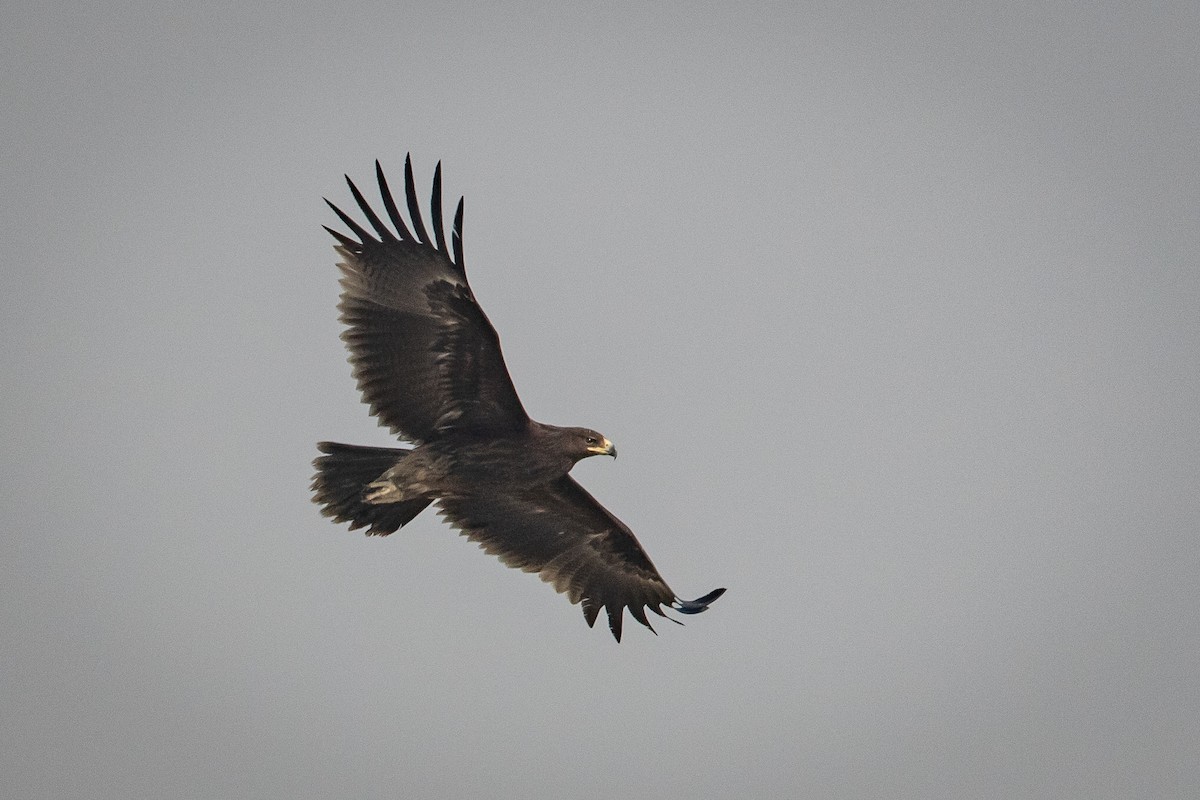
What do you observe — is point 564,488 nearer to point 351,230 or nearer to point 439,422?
point 439,422

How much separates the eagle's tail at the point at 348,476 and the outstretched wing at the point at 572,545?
3.45ft

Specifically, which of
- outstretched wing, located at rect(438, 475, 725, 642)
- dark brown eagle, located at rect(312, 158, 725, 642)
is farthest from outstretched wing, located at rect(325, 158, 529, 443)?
outstretched wing, located at rect(438, 475, 725, 642)

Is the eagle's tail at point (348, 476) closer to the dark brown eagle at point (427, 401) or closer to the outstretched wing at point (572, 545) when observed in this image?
the dark brown eagle at point (427, 401)

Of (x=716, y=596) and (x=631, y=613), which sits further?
(x=631, y=613)

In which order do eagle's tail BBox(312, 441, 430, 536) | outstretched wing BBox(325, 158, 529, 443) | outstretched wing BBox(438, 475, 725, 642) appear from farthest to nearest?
1. outstretched wing BBox(438, 475, 725, 642)
2. eagle's tail BBox(312, 441, 430, 536)
3. outstretched wing BBox(325, 158, 529, 443)

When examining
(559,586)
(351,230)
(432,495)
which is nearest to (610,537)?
(559,586)

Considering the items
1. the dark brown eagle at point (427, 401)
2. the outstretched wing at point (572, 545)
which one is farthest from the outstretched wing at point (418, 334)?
the outstretched wing at point (572, 545)

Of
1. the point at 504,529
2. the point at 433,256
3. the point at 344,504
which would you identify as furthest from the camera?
the point at 504,529

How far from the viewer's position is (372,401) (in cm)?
1300

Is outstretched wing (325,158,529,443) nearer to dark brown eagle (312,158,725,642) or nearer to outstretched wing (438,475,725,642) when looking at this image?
dark brown eagle (312,158,725,642)

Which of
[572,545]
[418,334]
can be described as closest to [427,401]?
[418,334]

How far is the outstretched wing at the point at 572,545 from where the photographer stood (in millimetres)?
14328

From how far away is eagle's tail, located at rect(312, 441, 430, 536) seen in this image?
1329 cm

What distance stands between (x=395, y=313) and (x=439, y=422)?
1.08m
